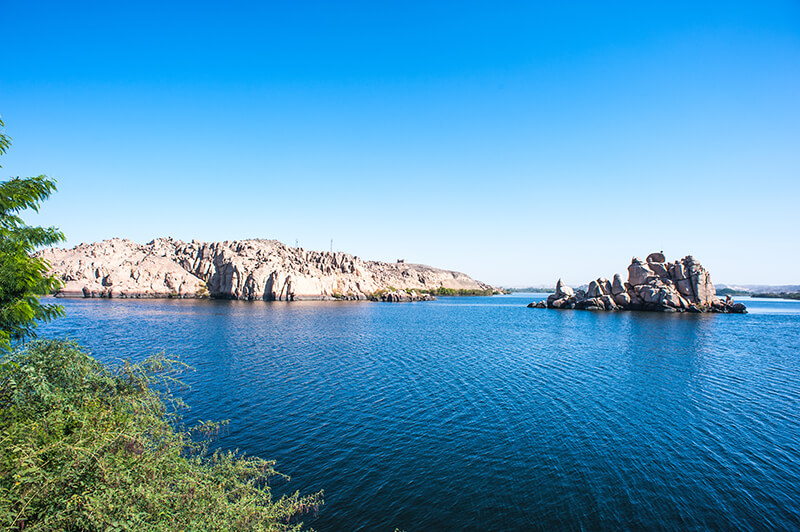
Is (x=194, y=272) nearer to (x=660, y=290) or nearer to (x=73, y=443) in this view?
(x=73, y=443)

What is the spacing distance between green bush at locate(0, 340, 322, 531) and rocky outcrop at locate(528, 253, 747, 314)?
131395mm

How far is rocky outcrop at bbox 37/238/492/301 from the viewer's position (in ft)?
454

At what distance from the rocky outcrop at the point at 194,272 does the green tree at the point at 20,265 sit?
138 m

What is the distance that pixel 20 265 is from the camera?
1076cm

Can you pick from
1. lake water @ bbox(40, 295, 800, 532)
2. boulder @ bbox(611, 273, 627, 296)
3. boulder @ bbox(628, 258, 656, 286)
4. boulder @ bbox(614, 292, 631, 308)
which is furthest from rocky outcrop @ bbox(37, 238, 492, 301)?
boulder @ bbox(628, 258, 656, 286)

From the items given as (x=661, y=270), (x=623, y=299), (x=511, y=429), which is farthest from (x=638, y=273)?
(x=511, y=429)

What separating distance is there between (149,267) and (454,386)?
161025mm

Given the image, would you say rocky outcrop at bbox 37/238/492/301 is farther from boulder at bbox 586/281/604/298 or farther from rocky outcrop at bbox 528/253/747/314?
rocky outcrop at bbox 528/253/747/314

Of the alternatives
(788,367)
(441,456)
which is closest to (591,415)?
(441,456)

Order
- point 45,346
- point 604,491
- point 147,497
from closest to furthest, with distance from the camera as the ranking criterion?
point 147,497 < point 45,346 < point 604,491

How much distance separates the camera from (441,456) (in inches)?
786

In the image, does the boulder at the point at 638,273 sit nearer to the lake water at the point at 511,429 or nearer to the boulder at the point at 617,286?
the boulder at the point at 617,286

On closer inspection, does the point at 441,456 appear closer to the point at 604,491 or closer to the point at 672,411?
the point at 604,491

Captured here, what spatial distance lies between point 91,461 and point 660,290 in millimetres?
138112
